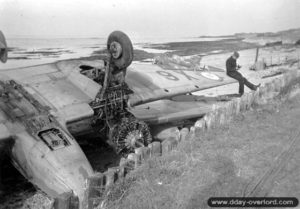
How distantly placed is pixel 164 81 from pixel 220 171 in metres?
6.70

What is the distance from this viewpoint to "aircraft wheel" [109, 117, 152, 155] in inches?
359

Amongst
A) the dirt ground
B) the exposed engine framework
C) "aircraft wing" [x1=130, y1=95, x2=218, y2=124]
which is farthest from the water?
the dirt ground

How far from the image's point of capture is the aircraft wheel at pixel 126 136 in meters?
9.12

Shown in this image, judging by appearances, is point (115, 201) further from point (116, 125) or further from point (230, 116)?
point (230, 116)

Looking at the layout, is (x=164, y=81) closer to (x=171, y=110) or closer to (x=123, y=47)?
(x=171, y=110)

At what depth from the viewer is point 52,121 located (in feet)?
27.0

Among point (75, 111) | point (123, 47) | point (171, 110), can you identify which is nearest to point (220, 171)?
point (123, 47)

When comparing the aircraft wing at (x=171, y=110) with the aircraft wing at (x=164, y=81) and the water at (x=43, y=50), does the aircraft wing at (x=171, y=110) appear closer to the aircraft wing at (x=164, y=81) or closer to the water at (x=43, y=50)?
the aircraft wing at (x=164, y=81)

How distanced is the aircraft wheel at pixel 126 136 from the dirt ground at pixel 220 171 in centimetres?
193

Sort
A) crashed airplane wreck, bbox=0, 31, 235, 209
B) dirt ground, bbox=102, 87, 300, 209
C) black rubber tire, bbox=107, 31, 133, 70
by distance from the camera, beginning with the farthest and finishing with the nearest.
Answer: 1. black rubber tire, bbox=107, 31, 133, 70
2. crashed airplane wreck, bbox=0, 31, 235, 209
3. dirt ground, bbox=102, 87, 300, 209

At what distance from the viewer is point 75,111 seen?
924cm

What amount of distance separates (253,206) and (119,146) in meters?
4.70

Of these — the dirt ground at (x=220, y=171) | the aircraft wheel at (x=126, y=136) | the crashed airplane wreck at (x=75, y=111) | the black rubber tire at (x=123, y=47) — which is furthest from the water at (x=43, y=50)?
the dirt ground at (x=220, y=171)

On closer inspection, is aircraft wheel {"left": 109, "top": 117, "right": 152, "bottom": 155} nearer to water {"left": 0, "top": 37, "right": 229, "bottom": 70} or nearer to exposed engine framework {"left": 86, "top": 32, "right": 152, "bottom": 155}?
exposed engine framework {"left": 86, "top": 32, "right": 152, "bottom": 155}
